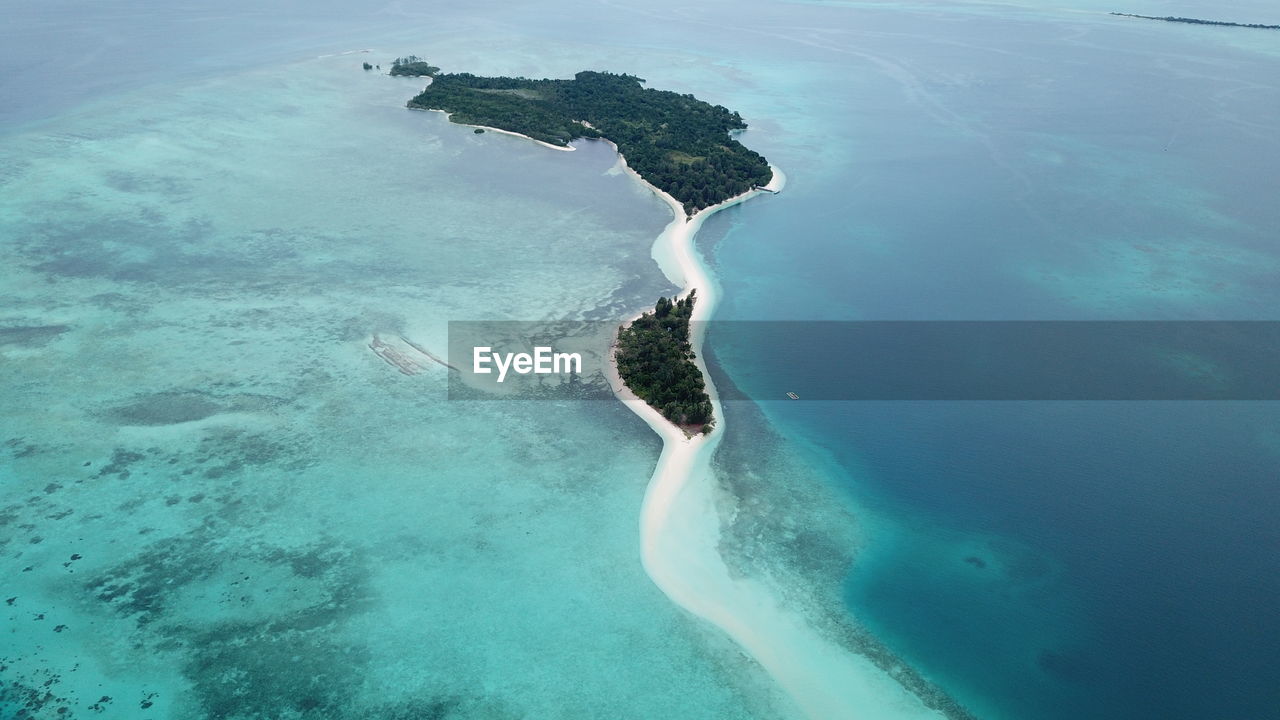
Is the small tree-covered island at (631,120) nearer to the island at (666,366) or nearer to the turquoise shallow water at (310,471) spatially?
the turquoise shallow water at (310,471)

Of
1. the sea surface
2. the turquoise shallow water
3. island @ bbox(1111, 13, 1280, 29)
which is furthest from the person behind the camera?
island @ bbox(1111, 13, 1280, 29)

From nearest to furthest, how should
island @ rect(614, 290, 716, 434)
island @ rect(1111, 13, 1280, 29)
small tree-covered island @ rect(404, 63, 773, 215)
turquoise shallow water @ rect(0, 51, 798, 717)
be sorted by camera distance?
1. turquoise shallow water @ rect(0, 51, 798, 717)
2. island @ rect(614, 290, 716, 434)
3. small tree-covered island @ rect(404, 63, 773, 215)
4. island @ rect(1111, 13, 1280, 29)

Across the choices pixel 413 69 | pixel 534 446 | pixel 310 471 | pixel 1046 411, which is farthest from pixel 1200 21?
pixel 310 471

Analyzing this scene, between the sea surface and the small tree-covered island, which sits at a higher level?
the small tree-covered island

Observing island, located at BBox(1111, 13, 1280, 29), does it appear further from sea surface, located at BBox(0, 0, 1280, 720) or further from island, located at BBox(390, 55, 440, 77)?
island, located at BBox(390, 55, 440, 77)

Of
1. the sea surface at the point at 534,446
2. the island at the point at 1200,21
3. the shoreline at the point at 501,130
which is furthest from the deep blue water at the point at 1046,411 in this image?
the island at the point at 1200,21

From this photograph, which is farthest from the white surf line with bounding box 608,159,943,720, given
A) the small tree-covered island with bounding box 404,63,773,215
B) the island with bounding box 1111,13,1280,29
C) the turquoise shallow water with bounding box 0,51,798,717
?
the island with bounding box 1111,13,1280,29

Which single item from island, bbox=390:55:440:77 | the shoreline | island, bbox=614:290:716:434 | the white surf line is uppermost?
island, bbox=390:55:440:77
